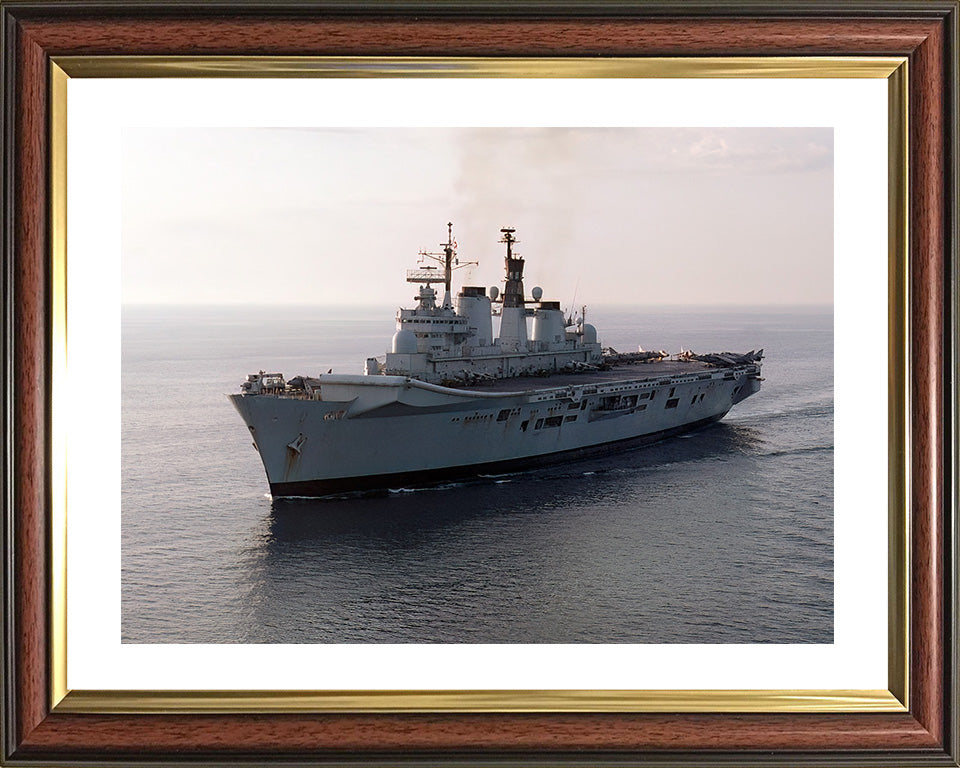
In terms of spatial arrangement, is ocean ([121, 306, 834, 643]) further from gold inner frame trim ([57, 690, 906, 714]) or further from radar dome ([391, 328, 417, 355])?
radar dome ([391, 328, 417, 355])

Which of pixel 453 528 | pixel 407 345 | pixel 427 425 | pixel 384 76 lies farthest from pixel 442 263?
pixel 384 76

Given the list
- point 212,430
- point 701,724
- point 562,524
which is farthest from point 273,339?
point 701,724

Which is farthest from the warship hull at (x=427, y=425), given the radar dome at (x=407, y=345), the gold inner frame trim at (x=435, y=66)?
the gold inner frame trim at (x=435, y=66)

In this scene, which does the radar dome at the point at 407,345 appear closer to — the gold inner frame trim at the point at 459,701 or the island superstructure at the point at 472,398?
the island superstructure at the point at 472,398

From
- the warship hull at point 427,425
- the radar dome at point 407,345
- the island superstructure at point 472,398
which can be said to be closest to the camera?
the island superstructure at point 472,398

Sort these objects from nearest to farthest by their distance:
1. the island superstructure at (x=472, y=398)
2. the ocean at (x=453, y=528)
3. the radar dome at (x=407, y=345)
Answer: the ocean at (x=453, y=528) < the island superstructure at (x=472, y=398) < the radar dome at (x=407, y=345)

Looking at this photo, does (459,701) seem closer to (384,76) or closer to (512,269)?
(384,76)

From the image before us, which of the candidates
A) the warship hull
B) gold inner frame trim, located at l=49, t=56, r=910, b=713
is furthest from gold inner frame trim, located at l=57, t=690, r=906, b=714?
the warship hull
